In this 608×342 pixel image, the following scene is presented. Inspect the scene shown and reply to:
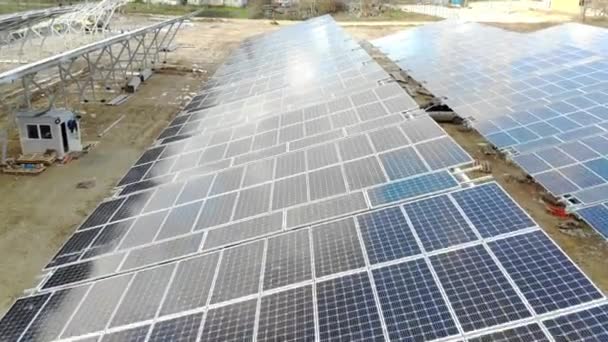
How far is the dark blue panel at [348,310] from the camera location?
6.86 meters

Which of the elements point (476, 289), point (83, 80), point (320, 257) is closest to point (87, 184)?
point (320, 257)

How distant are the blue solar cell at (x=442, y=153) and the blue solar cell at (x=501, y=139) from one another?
7282 mm

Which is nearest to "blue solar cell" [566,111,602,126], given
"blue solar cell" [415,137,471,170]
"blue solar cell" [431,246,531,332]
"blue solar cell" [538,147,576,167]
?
"blue solar cell" [538,147,576,167]

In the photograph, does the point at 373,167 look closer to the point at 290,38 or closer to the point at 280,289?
the point at 280,289

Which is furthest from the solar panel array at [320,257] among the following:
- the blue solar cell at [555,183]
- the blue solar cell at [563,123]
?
the blue solar cell at [563,123]

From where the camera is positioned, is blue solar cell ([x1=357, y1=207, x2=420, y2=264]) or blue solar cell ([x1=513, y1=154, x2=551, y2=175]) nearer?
blue solar cell ([x1=357, y1=207, x2=420, y2=264])

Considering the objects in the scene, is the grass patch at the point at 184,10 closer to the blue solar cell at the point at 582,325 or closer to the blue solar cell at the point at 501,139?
the blue solar cell at the point at 501,139

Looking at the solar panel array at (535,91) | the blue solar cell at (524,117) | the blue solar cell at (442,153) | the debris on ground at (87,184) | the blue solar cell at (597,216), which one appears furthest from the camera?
the debris on ground at (87,184)

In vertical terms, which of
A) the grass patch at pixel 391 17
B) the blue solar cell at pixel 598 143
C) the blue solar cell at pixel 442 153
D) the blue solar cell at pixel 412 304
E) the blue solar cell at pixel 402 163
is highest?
the grass patch at pixel 391 17

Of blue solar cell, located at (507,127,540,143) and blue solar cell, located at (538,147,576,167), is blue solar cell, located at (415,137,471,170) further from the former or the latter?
blue solar cell, located at (507,127,540,143)

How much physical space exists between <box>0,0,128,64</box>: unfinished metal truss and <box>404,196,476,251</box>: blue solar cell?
37742 millimetres

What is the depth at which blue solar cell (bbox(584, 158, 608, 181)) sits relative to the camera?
15132mm

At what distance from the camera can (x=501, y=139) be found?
18.7 m

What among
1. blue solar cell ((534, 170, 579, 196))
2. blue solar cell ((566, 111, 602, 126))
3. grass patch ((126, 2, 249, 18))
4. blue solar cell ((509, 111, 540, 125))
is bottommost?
blue solar cell ((534, 170, 579, 196))
